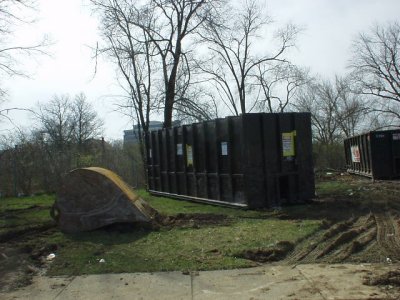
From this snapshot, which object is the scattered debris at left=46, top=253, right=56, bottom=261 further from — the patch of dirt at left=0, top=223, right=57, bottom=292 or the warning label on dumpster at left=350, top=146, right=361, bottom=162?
the warning label on dumpster at left=350, top=146, right=361, bottom=162

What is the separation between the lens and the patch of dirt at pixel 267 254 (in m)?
7.77

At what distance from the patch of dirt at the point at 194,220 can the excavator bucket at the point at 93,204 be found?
511 millimetres

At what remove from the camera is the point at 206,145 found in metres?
16.2

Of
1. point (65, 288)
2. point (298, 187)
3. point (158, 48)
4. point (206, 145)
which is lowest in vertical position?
point (65, 288)

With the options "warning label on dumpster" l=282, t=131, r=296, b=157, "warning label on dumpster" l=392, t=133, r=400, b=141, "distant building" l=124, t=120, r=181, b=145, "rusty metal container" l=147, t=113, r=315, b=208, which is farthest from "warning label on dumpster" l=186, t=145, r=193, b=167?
"distant building" l=124, t=120, r=181, b=145

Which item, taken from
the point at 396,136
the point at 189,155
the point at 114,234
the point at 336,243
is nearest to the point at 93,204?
the point at 114,234

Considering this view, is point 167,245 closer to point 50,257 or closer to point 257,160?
point 50,257

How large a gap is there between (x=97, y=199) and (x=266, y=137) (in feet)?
18.1

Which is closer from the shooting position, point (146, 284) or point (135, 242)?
point (146, 284)

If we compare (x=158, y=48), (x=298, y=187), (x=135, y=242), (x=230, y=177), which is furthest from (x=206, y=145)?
(x=158, y=48)

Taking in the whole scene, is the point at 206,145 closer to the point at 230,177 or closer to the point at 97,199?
the point at 230,177

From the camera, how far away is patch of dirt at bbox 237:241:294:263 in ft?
25.5

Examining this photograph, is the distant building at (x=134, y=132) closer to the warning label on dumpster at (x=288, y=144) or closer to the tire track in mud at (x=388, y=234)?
the warning label on dumpster at (x=288, y=144)

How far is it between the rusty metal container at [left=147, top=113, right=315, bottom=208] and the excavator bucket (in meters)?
3.92
